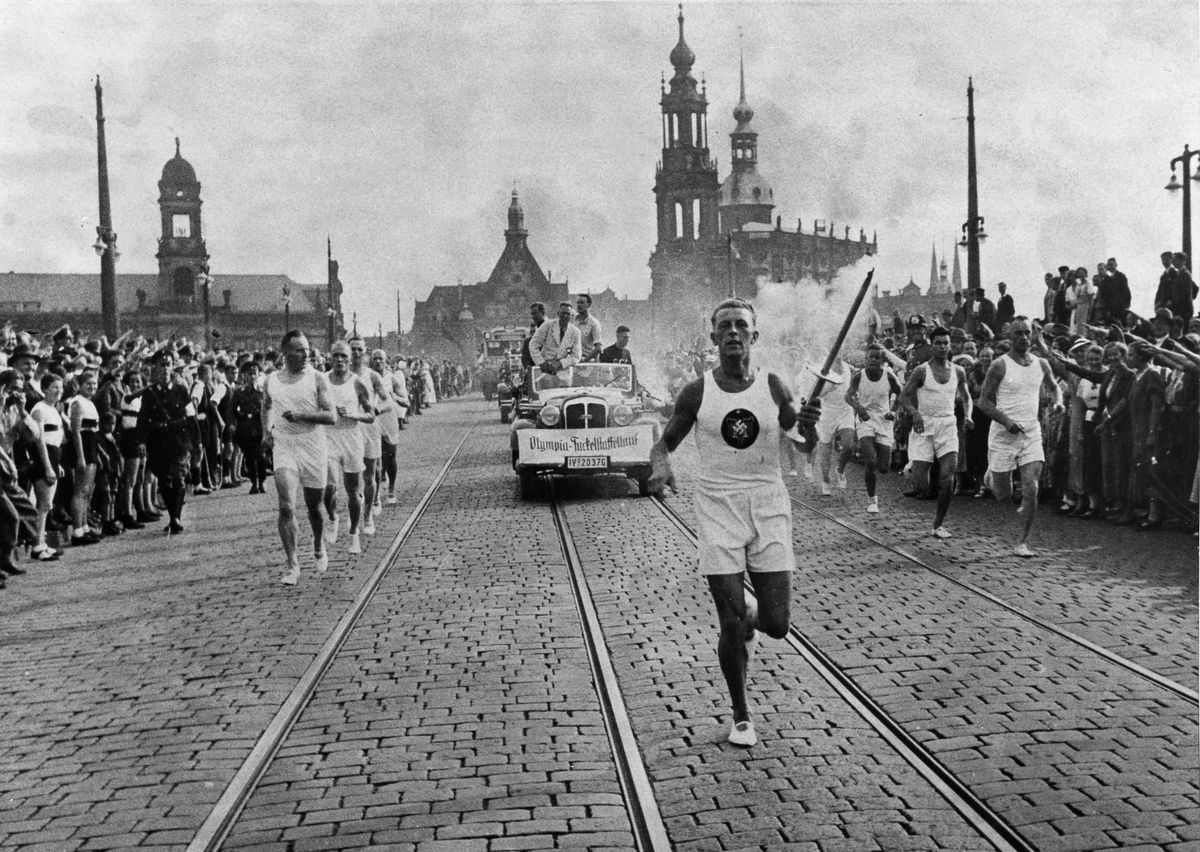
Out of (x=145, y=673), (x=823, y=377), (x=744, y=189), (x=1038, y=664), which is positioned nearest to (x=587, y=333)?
(x=145, y=673)

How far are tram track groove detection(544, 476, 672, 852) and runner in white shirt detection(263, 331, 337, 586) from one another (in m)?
2.27

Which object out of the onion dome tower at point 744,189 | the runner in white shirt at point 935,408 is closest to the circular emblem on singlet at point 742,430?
the runner in white shirt at point 935,408

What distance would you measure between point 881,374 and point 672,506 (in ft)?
9.17

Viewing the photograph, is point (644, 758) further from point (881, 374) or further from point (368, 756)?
point (881, 374)

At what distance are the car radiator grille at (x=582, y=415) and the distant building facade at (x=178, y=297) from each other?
86052mm

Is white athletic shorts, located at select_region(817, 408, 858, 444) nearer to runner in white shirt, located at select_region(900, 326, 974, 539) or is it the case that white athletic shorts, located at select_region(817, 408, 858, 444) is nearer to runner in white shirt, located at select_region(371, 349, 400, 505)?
runner in white shirt, located at select_region(900, 326, 974, 539)

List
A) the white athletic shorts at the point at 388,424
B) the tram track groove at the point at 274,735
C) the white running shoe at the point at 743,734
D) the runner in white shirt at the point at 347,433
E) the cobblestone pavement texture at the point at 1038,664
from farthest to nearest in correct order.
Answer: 1. the white athletic shorts at the point at 388,424
2. the runner in white shirt at the point at 347,433
3. the white running shoe at the point at 743,734
4. the cobblestone pavement texture at the point at 1038,664
5. the tram track groove at the point at 274,735

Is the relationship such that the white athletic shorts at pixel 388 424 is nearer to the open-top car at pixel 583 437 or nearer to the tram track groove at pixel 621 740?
the open-top car at pixel 583 437

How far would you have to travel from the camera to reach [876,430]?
14.2 metres

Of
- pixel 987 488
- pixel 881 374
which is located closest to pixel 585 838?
pixel 881 374

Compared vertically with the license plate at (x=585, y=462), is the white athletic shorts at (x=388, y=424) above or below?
above

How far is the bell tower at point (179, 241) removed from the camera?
325 ft

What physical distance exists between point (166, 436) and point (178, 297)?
100m

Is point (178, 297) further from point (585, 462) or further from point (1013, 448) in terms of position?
point (1013, 448)
